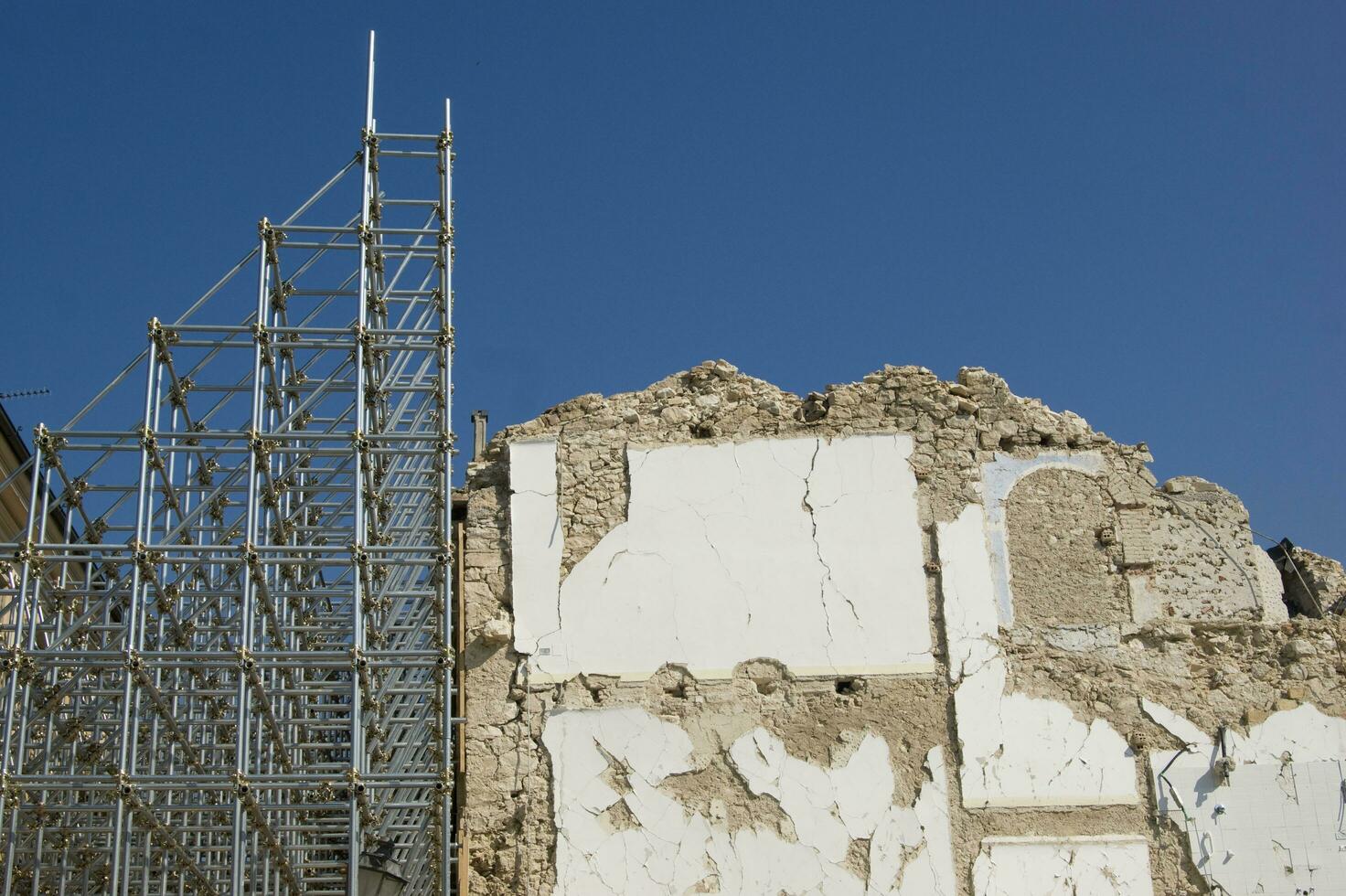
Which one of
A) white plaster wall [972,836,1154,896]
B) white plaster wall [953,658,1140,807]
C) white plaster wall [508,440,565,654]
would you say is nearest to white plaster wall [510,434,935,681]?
white plaster wall [508,440,565,654]

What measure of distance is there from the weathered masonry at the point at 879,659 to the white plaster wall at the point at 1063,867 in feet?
0.06

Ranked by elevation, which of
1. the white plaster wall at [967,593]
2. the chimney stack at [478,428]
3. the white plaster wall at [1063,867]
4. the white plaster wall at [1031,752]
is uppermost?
the chimney stack at [478,428]

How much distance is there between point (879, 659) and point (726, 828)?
1601mm

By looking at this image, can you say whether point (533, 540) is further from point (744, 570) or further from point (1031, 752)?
point (1031, 752)

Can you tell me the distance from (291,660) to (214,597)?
147 cm

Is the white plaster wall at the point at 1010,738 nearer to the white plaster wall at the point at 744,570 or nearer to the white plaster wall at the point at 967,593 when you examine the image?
the white plaster wall at the point at 967,593

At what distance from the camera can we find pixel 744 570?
41.6ft

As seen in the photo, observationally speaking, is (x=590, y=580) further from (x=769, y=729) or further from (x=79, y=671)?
(x=79, y=671)

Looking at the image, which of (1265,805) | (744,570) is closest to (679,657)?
A: (744,570)

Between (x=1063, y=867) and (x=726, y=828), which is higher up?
(x=726, y=828)

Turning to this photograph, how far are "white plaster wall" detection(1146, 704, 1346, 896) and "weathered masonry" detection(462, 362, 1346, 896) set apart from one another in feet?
0.06

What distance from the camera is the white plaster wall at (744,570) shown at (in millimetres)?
12430

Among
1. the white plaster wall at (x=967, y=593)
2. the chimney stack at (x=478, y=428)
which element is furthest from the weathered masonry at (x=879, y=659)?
the chimney stack at (x=478, y=428)

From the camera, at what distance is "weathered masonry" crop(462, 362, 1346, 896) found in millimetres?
11945
